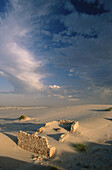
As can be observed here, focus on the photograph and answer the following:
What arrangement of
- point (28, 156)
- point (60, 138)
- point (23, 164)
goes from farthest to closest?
point (60, 138) < point (28, 156) < point (23, 164)

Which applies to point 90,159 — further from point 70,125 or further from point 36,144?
point 70,125

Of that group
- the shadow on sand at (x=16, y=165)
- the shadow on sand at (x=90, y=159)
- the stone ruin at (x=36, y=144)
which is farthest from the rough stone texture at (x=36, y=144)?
the shadow on sand at (x=16, y=165)

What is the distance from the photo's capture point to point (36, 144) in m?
10.2

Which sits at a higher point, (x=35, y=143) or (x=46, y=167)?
(x=35, y=143)

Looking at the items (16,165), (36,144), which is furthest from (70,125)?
(16,165)

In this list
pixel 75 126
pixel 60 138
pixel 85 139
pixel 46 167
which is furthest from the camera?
pixel 75 126

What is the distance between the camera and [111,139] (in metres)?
13.9

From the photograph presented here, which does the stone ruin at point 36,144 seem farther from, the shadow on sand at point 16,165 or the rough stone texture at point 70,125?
the rough stone texture at point 70,125

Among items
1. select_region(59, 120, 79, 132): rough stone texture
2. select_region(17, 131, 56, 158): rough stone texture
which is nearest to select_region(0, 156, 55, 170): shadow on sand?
select_region(17, 131, 56, 158): rough stone texture

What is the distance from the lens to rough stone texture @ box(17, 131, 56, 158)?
9795 millimetres

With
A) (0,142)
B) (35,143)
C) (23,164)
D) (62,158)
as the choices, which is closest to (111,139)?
(62,158)

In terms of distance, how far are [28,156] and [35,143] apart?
3.77ft

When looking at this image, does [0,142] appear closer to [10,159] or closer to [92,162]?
[10,159]

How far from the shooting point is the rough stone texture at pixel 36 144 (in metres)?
9.79
